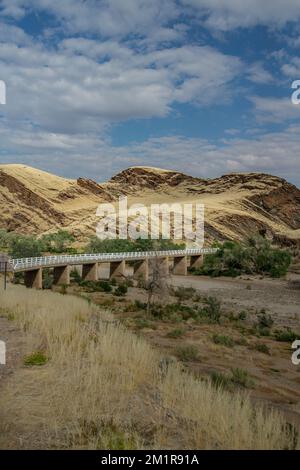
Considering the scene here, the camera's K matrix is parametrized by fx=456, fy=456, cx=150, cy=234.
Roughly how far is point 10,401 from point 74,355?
7.89ft

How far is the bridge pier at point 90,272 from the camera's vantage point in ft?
159

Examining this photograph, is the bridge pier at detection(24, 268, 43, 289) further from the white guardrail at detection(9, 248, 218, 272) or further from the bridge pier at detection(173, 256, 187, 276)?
the bridge pier at detection(173, 256, 187, 276)

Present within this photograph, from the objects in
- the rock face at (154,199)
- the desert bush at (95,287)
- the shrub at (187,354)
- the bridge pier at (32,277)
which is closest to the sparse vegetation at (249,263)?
the desert bush at (95,287)

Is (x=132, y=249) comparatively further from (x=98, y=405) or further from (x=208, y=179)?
(x=208, y=179)

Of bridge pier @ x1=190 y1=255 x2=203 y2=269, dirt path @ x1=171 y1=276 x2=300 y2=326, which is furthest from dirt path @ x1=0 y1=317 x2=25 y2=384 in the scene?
bridge pier @ x1=190 y1=255 x2=203 y2=269

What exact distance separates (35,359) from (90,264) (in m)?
40.7

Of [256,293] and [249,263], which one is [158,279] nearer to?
[256,293]

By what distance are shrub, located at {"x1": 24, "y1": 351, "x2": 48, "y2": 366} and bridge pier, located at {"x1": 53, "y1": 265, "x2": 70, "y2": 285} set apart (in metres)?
35.6

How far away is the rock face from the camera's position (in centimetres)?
10288

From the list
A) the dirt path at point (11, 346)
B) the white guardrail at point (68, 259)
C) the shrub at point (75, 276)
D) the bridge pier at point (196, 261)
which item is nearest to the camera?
the dirt path at point (11, 346)

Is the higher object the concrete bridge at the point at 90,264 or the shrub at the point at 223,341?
the concrete bridge at the point at 90,264

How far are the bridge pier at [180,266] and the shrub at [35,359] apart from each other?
57.6 metres

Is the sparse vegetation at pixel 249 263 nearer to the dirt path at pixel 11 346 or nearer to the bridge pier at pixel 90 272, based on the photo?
the bridge pier at pixel 90 272
